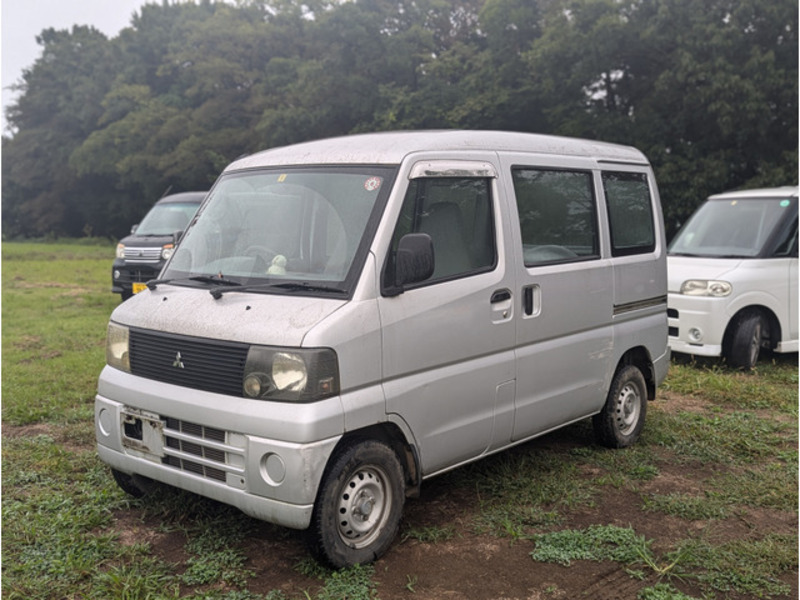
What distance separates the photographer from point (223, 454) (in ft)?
12.6

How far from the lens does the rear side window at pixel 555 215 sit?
16.3ft

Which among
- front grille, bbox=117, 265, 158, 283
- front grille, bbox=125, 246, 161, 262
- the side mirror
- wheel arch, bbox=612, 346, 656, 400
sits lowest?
wheel arch, bbox=612, 346, 656, 400

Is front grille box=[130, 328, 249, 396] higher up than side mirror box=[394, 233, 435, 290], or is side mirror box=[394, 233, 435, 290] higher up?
side mirror box=[394, 233, 435, 290]

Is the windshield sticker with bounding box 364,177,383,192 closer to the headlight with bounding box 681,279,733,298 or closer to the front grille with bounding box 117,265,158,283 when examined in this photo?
the headlight with bounding box 681,279,733,298

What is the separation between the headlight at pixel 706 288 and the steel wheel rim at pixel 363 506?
18.8 feet

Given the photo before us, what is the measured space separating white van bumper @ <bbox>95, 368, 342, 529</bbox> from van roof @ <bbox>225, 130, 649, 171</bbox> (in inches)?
57.8

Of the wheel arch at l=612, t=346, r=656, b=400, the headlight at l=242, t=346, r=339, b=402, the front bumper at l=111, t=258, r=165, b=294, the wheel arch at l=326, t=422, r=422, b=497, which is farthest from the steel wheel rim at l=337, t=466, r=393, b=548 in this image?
the front bumper at l=111, t=258, r=165, b=294

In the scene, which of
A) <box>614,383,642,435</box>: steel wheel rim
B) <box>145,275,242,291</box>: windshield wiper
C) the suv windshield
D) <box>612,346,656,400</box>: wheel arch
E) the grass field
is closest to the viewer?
the grass field

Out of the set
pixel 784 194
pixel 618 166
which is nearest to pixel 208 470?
pixel 618 166

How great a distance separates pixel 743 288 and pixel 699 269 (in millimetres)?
512

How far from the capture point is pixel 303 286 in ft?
13.2

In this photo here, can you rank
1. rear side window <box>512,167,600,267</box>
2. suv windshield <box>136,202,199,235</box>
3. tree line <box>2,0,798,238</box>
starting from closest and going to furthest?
1. rear side window <box>512,167,600,267</box>
2. suv windshield <box>136,202,199,235</box>
3. tree line <box>2,0,798,238</box>

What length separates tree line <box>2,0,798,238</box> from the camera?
68.3ft

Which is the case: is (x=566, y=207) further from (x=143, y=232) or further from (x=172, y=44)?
(x=172, y=44)
